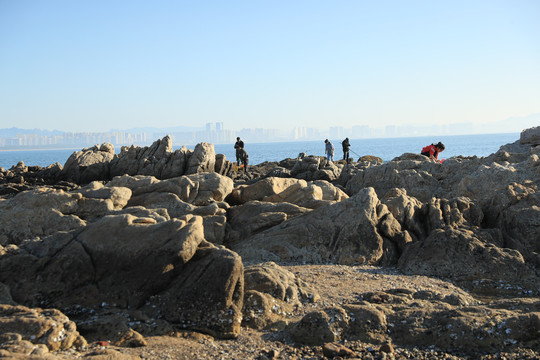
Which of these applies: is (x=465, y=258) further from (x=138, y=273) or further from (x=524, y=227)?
(x=138, y=273)

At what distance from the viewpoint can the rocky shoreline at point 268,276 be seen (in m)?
8.79

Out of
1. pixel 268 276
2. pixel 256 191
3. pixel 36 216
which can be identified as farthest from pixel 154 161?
pixel 268 276

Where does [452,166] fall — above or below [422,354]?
above

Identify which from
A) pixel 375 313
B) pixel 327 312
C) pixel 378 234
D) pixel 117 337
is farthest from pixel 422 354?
pixel 378 234

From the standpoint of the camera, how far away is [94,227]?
436 inches

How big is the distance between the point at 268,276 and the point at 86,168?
2489 cm

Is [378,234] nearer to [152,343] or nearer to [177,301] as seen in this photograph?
[177,301]

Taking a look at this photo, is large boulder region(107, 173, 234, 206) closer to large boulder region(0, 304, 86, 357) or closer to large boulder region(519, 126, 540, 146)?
large boulder region(0, 304, 86, 357)

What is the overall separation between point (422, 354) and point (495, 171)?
1398cm

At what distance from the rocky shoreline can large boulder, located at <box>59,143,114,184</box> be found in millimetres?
14633

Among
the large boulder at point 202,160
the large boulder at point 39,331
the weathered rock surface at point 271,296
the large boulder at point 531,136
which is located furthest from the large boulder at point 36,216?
the large boulder at point 531,136

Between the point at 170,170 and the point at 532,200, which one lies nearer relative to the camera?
the point at 532,200

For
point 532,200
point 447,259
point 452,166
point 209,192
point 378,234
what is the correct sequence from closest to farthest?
1. point 447,259
2. point 378,234
3. point 532,200
4. point 209,192
5. point 452,166

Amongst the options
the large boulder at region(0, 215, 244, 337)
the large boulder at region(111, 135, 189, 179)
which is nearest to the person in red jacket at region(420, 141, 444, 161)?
the large boulder at region(111, 135, 189, 179)
